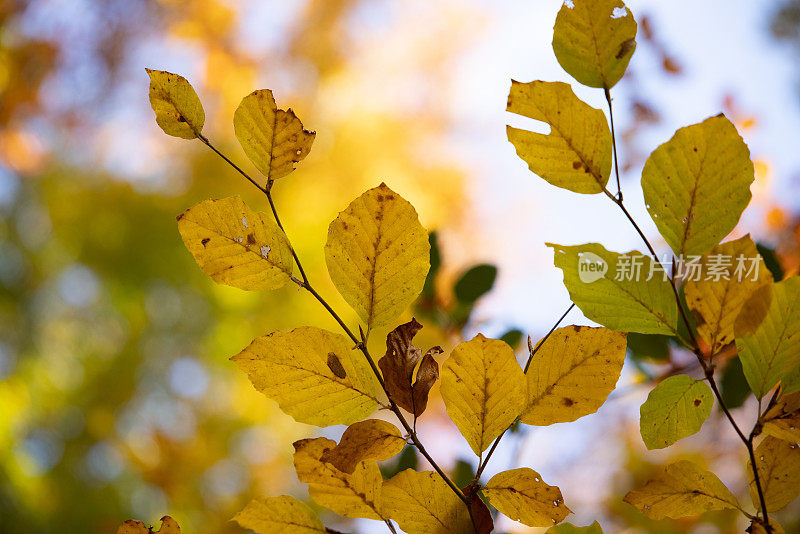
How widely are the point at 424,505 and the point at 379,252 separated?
0.08m

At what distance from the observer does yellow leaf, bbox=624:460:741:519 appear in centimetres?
16

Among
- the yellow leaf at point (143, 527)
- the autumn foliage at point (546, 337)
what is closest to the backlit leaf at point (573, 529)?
the autumn foliage at point (546, 337)

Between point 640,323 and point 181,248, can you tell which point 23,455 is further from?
point 640,323

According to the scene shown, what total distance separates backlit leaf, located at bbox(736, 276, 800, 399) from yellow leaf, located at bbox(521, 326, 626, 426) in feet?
0.11

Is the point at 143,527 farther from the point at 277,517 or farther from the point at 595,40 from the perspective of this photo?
the point at 595,40

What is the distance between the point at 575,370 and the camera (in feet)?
0.51

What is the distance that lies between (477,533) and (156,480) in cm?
213

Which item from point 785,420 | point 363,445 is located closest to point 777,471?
point 785,420

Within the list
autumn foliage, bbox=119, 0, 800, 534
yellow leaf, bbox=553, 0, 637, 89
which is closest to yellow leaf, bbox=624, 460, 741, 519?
autumn foliage, bbox=119, 0, 800, 534

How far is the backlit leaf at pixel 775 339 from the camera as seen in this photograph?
144mm

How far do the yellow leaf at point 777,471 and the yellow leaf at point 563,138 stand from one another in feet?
0.31

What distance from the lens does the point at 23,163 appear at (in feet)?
8.23

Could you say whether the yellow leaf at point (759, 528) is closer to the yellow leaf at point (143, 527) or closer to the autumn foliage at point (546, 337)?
the autumn foliage at point (546, 337)

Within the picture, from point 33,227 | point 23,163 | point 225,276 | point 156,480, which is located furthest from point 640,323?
point 23,163
